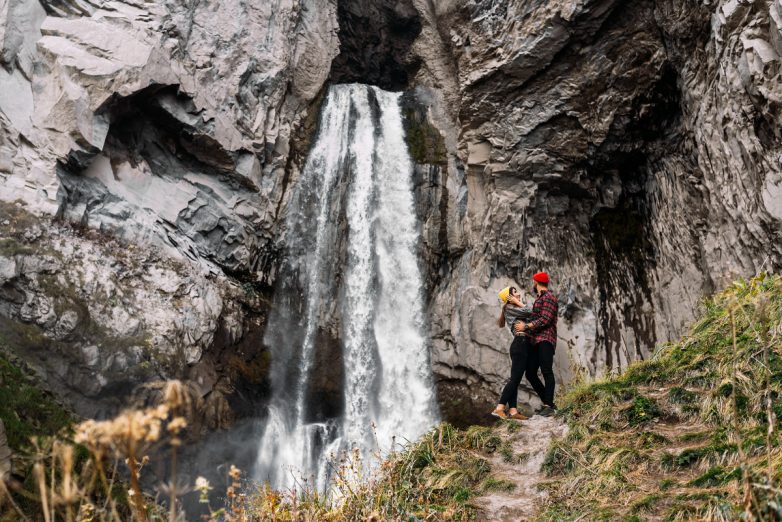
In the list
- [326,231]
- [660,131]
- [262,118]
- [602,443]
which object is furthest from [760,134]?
[262,118]

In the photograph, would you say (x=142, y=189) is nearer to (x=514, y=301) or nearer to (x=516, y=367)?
(x=514, y=301)

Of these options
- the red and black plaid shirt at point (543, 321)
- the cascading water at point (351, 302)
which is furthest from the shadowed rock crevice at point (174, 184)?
the red and black plaid shirt at point (543, 321)

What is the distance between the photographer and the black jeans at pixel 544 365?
648cm

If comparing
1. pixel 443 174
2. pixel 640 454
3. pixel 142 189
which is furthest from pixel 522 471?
pixel 443 174

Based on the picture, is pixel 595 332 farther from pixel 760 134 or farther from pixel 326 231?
pixel 326 231

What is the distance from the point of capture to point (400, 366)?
13508mm

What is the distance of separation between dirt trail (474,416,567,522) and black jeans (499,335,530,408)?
1.60 ft

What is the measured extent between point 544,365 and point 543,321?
1.68ft

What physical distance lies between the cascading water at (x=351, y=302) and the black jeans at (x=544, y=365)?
5.80m

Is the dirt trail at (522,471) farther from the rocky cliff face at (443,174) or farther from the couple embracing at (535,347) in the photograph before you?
the rocky cliff face at (443,174)

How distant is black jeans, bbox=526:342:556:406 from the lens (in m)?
6.48

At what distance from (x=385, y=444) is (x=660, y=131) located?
9.03 metres

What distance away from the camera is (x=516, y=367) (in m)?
6.49

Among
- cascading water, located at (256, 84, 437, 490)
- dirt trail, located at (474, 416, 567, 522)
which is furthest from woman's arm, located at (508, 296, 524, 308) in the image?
cascading water, located at (256, 84, 437, 490)
